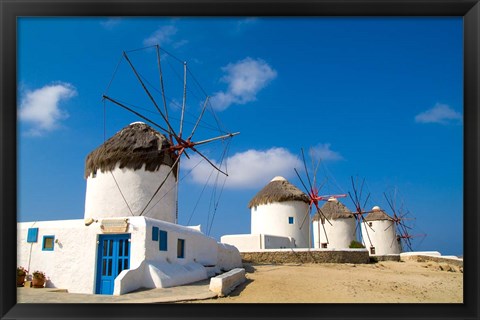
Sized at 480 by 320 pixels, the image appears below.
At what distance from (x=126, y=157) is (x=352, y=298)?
28.5 ft

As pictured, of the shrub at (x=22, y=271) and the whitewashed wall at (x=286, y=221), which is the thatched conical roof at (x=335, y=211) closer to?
the whitewashed wall at (x=286, y=221)

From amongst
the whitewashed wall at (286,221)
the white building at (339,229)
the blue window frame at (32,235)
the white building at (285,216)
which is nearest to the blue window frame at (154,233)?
the blue window frame at (32,235)

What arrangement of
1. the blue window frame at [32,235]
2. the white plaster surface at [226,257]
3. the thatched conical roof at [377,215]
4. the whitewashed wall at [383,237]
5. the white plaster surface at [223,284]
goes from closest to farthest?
1. the white plaster surface at [223,284]
2. the blue window frame at [32,235]
3. the white plaster surface at [226,257]
4. the whitewashed wall at [383,237]
5. the thatched conical roof at [377,215]

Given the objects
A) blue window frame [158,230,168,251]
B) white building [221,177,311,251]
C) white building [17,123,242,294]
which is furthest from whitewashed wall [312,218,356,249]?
blue window frame [158,230,168,251]

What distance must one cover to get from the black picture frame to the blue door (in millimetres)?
6574

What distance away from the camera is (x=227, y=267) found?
1758cm

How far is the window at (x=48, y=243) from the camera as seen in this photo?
12.0 metres

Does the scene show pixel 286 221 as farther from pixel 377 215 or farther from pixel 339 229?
pixel 377 215

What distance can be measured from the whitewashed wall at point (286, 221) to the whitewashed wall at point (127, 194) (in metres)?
12.7

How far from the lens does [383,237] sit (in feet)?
115

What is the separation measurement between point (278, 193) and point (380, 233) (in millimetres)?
11841

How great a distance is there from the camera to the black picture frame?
15.9 ft
